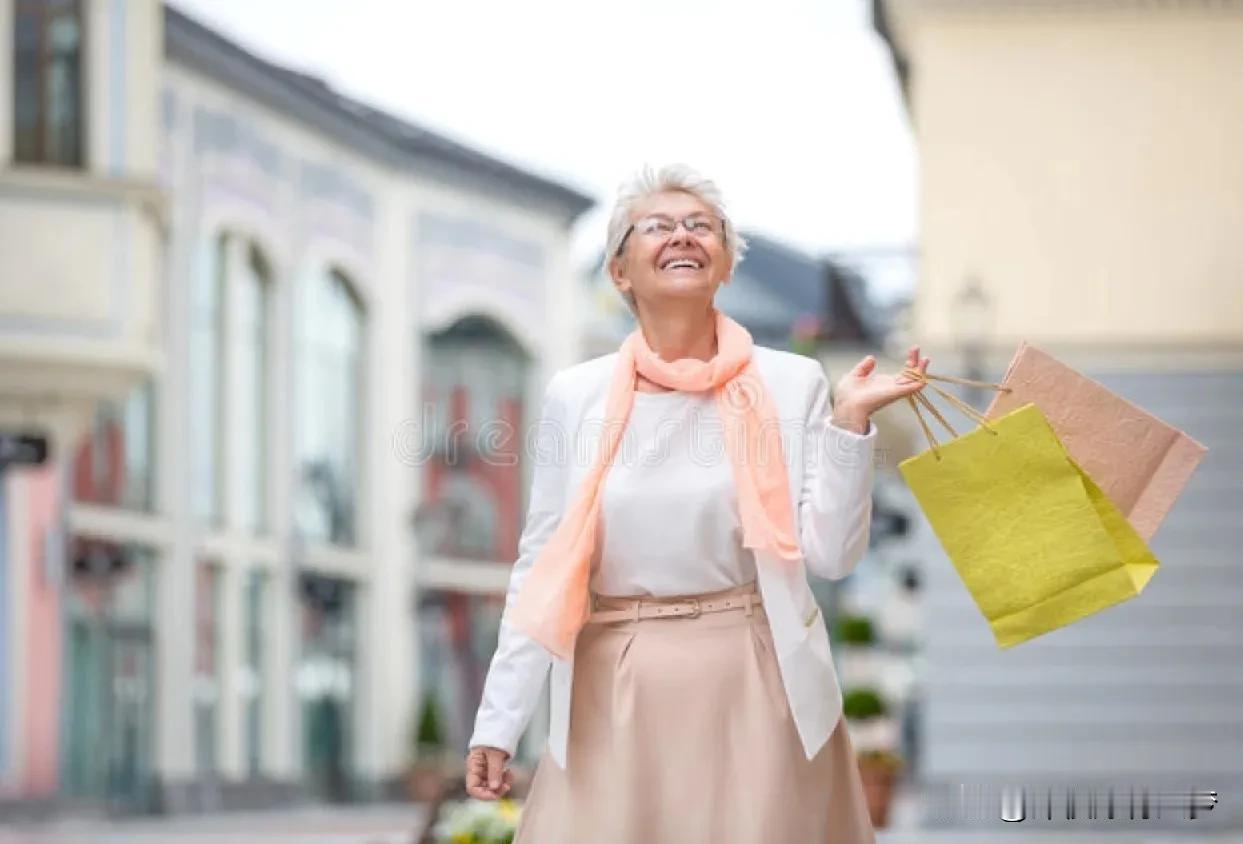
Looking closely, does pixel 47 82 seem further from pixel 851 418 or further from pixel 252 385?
pixel 851 418

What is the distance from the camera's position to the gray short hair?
340 centimetres

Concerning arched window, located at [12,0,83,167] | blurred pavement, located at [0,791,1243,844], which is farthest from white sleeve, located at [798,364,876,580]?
arched window, located at [12,0,83,167]

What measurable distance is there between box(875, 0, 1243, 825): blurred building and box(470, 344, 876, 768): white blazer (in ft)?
35.9

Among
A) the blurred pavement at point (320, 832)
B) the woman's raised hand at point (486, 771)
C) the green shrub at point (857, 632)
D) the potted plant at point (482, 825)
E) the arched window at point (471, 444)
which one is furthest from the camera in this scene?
the arched window at point (471, 444)

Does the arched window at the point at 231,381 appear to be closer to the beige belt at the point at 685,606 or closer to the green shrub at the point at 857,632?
the green shrub at the point at 857,632

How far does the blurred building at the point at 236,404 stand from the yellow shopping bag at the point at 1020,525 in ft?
37.1

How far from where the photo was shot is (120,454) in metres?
18.0

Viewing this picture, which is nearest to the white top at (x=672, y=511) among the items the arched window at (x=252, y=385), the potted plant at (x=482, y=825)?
the potted plant at (x=482, y=825)

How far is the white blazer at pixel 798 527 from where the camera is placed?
321 centimetres

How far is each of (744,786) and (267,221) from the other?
17.5 meters

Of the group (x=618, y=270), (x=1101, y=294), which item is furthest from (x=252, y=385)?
(x=618, y=270)

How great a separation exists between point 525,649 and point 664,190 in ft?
2.03

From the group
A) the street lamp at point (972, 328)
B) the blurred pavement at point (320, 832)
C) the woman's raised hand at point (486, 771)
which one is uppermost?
the street lamp at point (972, 328)

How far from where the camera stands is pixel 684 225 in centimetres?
338
